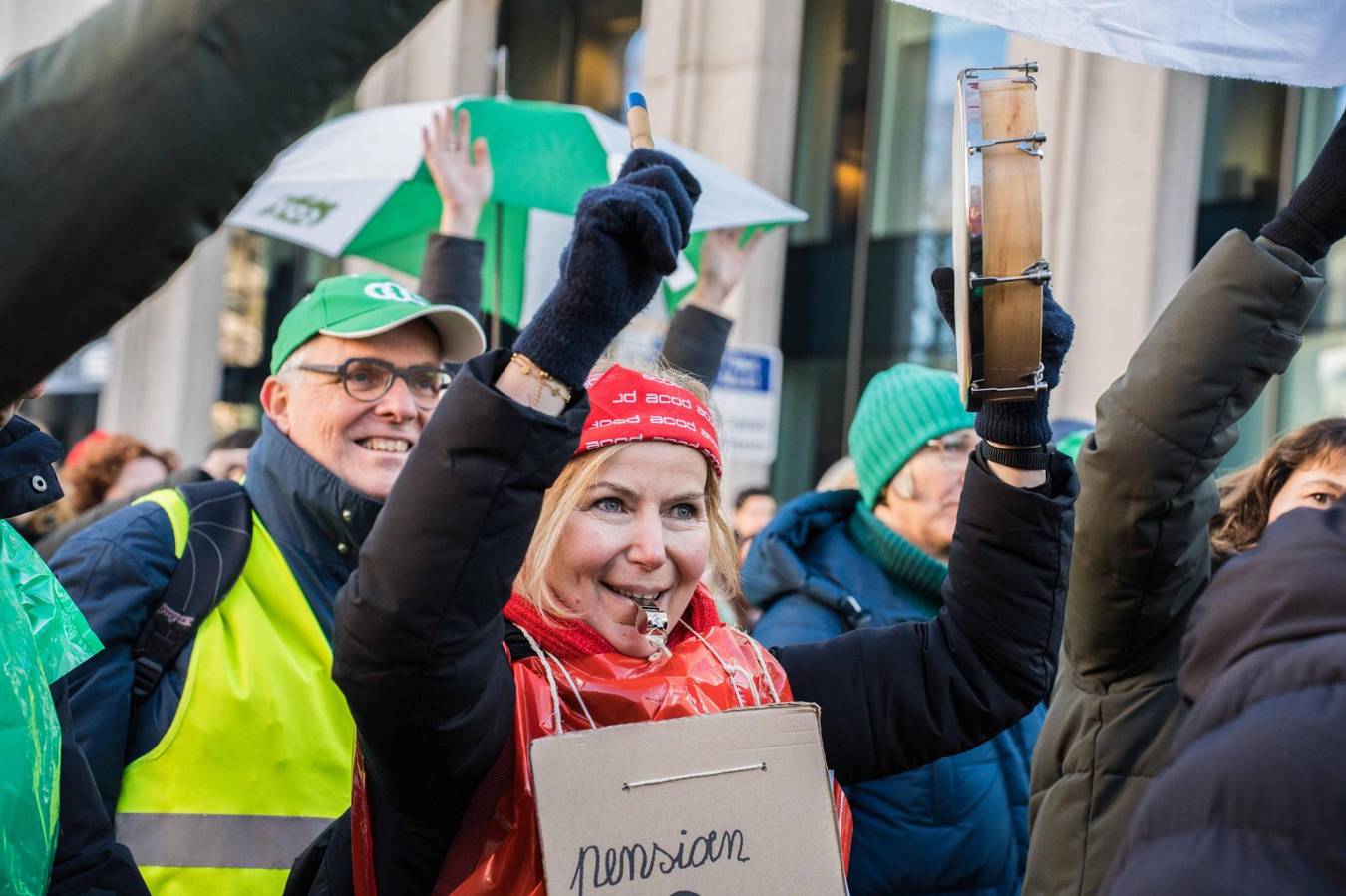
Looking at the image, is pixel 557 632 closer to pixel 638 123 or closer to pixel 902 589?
pixel 638 123

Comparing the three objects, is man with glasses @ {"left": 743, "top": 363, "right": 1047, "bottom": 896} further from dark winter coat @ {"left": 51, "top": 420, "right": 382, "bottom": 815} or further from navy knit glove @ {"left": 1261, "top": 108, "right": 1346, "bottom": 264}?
dark winter coat @ {"left": 51, "top": 420, "right": 382, "bottom": 815}

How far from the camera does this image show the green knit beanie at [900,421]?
3836 mm

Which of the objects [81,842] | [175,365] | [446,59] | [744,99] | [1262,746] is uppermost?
[446,59]

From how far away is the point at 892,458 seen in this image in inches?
152

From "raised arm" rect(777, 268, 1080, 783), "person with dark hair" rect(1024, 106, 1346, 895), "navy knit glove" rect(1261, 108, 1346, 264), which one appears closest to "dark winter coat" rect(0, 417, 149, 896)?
"raised arm" rect(777, 268, 1080, 783)

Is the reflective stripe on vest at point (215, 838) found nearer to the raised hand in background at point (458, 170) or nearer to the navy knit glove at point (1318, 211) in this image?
the raised hand in background at point (458, 170)

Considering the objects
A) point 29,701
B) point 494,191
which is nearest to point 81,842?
point 29,701

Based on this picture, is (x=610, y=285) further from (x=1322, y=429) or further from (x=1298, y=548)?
(x=1322, y=429)

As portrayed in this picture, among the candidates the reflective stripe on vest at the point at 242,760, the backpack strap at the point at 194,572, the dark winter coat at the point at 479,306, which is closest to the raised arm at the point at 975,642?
the reflective stripe on vest at the point at 242,760

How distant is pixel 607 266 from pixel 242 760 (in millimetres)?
1547

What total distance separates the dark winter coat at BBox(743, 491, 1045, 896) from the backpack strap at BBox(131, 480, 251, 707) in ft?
3.89

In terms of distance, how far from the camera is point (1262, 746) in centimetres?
124

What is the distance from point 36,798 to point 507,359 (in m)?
0.77

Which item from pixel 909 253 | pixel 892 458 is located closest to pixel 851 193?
pixel 909 253
